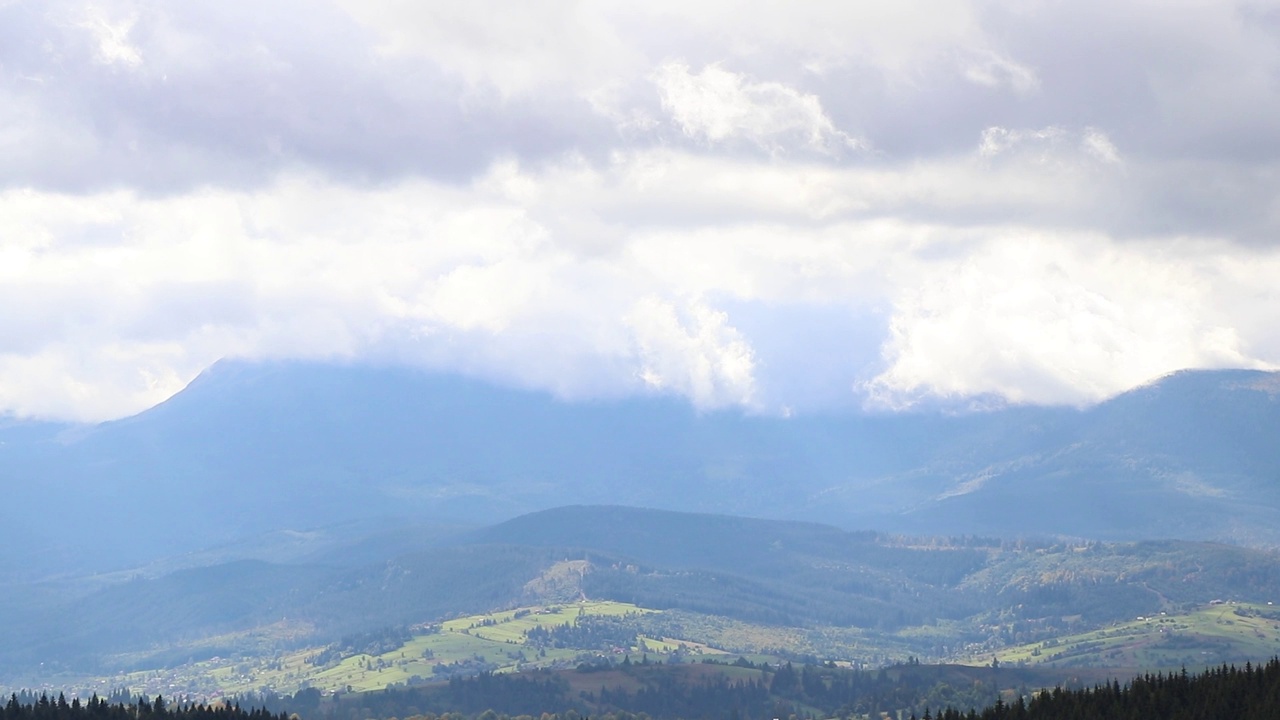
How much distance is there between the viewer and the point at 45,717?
155125 millimetres

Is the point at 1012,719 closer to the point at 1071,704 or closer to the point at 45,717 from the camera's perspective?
the point at 1071,704

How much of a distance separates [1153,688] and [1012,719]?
11.3 metres

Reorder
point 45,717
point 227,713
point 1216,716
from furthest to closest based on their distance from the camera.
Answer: point 227,713, point 45,717, point 1216,716

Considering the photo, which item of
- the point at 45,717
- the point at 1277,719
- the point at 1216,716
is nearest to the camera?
the point at 1277,719

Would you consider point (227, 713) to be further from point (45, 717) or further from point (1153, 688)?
point (1153, 688)

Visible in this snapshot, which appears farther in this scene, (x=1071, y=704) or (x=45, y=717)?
(x=45, y=717)

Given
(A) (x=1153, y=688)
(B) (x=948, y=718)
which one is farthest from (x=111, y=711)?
(A) (x=1153, y=688)

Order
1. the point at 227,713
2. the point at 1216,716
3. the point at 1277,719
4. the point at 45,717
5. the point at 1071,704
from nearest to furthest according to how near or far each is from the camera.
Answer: the point at 1277,719 < the point at 1216,716 < the point at 1071,704 < the point at 45,717 < the point at 227,713

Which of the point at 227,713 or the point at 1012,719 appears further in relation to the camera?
the point at 227,713

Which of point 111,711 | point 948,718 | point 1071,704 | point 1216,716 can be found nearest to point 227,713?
point 111,711

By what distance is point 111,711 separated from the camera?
16025 cm

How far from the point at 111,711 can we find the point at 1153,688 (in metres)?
87.0

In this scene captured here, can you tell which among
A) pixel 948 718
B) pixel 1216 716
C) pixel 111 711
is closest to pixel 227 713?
pixel 111 711

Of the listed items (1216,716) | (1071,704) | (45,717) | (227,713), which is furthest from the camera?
(227,713)
